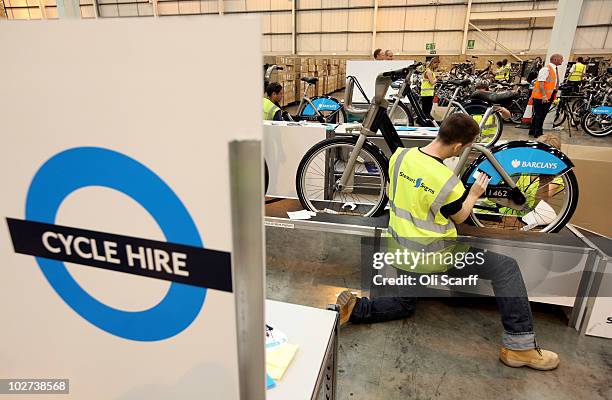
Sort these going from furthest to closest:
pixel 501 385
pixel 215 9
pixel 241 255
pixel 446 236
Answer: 1. pixel 215 9
2. pixel 446 236
3. pixel 501 385
4. pixel 241 255

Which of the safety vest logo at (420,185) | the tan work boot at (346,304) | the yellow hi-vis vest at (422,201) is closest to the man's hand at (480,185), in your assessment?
the yellow hi-vis vest at (422,201)

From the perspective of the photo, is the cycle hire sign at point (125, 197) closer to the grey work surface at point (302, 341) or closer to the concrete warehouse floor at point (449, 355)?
Answer: the grey work surface at point (302, 341)

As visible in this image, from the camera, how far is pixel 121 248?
53 cm

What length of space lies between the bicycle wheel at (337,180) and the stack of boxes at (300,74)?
5118 mm

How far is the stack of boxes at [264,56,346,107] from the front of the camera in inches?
389

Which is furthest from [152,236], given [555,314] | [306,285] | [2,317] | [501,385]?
[555,314]

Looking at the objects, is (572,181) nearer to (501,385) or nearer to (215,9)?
(501,385)

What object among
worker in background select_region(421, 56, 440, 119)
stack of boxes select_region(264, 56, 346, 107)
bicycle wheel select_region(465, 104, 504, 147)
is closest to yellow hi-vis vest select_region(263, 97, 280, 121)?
bicycle wheel select_region(465, 104, 504, 147)

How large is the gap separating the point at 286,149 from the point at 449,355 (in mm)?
2053

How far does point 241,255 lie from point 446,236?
1.84 meters

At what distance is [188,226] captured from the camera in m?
0.47

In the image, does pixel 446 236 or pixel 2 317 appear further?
pixel 446 236

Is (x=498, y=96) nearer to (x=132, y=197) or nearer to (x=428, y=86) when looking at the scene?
(x=132, y=197)

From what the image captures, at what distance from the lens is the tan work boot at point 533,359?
1947 millimetres
